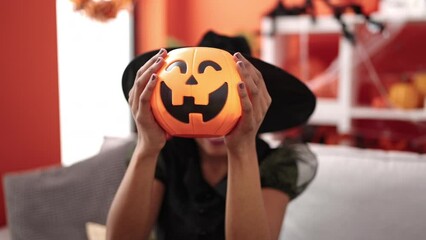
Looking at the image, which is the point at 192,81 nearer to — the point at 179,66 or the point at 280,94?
the point at 179,66

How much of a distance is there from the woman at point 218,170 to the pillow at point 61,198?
0.88 feet

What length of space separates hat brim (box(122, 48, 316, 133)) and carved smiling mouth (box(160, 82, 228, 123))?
0.21 metres

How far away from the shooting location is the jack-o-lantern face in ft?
2.17

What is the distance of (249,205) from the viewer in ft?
2.53

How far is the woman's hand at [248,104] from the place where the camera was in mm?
664

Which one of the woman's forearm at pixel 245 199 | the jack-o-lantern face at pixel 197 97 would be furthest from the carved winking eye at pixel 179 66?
the woman's forearm at pixel 245 199

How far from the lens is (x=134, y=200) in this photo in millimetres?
857

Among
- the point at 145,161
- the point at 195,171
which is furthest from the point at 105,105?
the point at 145,161

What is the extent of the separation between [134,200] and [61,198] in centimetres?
54

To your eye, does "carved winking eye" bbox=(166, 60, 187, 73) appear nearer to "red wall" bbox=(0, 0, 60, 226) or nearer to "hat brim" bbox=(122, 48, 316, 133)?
"hat brim" bbox=(122, 48, 316, 133)

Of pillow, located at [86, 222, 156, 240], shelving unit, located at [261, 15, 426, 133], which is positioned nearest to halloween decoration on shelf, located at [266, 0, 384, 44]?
shelving unit, located at [261, 15, 426, 133]

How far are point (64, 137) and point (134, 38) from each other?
1078 millimetres

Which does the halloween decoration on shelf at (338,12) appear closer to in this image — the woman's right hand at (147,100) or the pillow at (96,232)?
the pillow at (96,232)

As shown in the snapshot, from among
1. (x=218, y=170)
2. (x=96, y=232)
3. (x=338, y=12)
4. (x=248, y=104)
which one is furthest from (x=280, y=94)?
(x=338, y=12)
